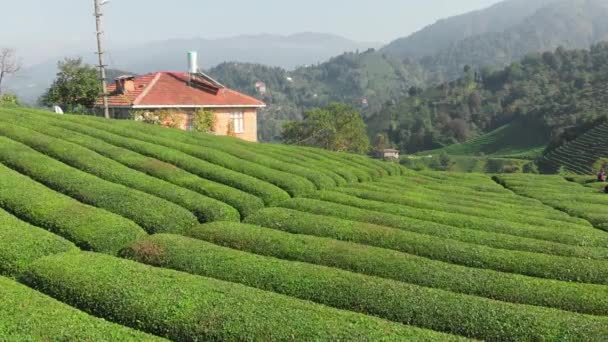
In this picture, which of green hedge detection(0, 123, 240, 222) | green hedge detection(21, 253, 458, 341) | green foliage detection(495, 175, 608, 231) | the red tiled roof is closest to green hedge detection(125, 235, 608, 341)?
green hedge detection(21, 253, 458, 341)

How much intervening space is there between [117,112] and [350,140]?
171ft

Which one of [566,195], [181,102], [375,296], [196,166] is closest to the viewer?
[375,296]

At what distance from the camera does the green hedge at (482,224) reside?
21953 mm

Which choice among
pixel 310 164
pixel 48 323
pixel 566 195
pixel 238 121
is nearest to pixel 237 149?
pixel 310 164

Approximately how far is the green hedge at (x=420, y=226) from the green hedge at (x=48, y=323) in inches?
495

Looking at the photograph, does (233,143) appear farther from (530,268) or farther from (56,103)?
(530,268)

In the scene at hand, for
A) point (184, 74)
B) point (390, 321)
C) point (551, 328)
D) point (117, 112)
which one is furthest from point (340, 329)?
point (184, 74)

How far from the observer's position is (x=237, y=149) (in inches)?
1331

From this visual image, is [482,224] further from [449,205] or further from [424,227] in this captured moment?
[449,205]

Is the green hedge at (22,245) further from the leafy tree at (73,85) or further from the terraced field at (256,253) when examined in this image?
the leafy tree at (73,85)

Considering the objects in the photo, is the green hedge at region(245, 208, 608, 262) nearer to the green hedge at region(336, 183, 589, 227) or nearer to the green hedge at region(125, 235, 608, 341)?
the green hedge at region(125, 235, 608, 341)

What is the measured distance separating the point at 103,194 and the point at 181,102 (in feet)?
89.1

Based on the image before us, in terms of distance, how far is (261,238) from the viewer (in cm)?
1903

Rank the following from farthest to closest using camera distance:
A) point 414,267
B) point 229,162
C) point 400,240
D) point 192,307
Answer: point 229,162, point 400,240, point 414,267, point 192,307
